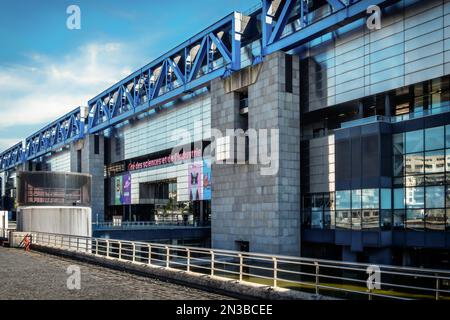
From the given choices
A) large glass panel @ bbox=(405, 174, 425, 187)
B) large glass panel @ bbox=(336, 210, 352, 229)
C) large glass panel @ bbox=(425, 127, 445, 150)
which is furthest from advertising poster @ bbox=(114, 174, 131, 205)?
large glass panel @ bbox=(425, 127, 445, 150)

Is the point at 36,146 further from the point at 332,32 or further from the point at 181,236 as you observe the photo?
the point at 332,32

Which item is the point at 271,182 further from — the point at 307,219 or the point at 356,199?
the point at 356,199

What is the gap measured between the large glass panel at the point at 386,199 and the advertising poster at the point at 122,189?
53489 millimetres

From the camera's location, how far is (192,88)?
195 feet

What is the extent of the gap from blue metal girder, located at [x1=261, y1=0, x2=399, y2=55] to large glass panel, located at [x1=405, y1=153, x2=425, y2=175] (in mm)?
11397

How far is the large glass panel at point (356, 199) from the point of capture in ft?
123

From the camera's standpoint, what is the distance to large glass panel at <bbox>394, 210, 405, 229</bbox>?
1385 inches

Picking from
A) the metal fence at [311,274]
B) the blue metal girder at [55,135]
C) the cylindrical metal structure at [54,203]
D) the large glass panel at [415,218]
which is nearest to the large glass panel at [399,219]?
the large glass panel at [415,218]

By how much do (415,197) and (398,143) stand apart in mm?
4165

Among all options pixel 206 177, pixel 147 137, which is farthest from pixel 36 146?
pixel 206 177

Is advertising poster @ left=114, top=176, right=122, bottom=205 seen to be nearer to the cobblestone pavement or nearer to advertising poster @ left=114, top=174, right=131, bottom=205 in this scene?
advertising poster @ left=114, top=174, right=131, bottom=205

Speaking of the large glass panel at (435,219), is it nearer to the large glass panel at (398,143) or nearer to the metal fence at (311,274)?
the metal fence at (311,274)

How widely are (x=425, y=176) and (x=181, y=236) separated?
32263mm
